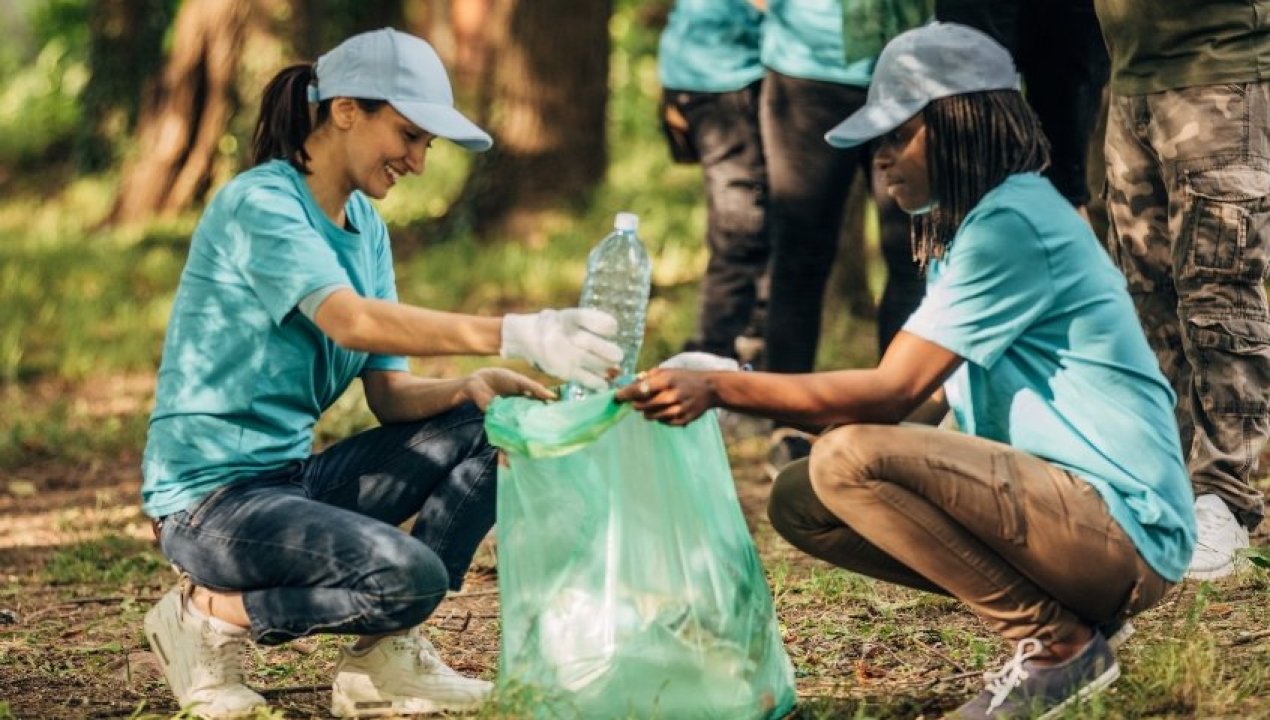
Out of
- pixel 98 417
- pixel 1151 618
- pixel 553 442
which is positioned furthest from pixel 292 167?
pixel 98 417

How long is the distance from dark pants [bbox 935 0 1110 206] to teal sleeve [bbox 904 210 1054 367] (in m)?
2.00

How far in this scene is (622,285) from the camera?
4.70 m

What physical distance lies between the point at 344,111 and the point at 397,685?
3.76 ft

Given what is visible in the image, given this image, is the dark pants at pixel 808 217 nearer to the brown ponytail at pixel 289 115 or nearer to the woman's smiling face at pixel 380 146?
the woman's smiling face at pixel 380 146

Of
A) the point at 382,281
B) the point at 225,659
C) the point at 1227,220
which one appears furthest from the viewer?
the point at 1227,220

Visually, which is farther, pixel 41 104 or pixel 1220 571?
pixel 41 104

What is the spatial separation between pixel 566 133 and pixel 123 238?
9.47 feet

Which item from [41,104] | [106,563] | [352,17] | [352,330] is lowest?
[106,563]

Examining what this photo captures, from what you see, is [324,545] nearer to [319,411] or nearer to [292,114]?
[319,411]

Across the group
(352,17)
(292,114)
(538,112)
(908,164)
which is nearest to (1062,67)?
(908,164)

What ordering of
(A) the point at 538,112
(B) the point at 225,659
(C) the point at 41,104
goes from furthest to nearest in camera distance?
(C) the point at 41,104 → (A) the point at 538,112 → (B) the point at 225,659

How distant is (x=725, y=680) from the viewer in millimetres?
3350

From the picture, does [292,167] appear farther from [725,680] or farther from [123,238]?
[123,238]

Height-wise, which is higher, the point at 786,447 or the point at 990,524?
the point at 990,524
